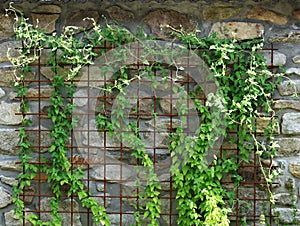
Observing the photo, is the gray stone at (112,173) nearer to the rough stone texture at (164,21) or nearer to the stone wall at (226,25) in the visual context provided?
the stone wall at (226,25)

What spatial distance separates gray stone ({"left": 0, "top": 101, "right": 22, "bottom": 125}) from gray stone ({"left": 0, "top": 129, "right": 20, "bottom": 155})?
0.06m

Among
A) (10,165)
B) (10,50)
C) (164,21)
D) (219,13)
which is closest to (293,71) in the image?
(219,13)

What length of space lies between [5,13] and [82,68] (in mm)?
620

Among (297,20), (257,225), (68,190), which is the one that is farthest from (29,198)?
(297,20)

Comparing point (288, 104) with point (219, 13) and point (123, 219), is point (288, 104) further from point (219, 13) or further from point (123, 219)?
point (123, 219)

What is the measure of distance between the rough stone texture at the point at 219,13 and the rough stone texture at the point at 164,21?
0.39 ft

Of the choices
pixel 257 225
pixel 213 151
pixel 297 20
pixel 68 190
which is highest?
pixel 297 20

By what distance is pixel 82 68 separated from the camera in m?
3.41

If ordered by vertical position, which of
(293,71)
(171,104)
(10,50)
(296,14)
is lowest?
(171,104)

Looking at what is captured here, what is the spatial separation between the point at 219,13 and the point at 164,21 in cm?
36

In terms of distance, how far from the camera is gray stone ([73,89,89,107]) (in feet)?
11.2

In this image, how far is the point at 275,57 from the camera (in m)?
3.37

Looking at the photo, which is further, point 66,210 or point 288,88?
point 66,210

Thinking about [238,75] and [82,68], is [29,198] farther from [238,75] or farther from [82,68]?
[238,75]
